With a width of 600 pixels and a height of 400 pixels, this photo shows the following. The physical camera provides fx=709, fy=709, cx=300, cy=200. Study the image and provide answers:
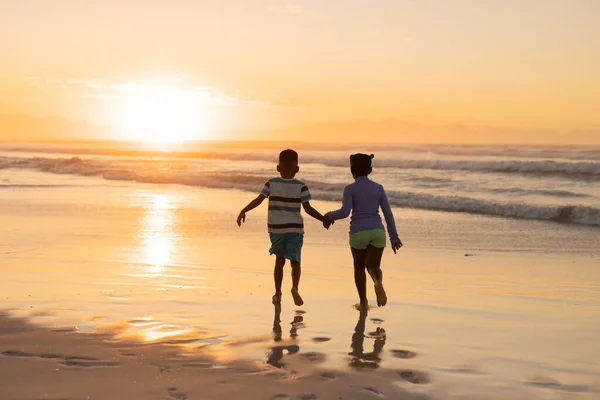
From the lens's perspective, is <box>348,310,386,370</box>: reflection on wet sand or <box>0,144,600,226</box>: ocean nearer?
<box>348,310,386,370</box>: reflection on wet sand

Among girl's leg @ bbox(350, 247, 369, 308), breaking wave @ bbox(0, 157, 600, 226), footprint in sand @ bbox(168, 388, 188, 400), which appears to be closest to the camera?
footprint in sand @ bbox(168, 388, 188, 400)

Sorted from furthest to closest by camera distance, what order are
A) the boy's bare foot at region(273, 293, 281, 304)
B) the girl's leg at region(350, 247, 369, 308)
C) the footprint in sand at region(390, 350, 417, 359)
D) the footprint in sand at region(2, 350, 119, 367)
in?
the boy's bare foot at region(273, 293, 281, 304) < the girl's leg at region(350, 247, 369, 308) < the footprint in sand at region(390, 350, 417, 359) < the footprint in sand at region(2, 350, 119, 367)

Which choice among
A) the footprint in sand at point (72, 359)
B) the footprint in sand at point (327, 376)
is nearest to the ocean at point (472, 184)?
the footprint in sand at point (327, 376)

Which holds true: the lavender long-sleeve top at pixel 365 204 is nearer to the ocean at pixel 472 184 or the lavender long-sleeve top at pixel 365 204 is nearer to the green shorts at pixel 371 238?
the green shorts at pixel 371 238

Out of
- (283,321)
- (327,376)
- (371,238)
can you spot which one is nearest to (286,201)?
(371,238)

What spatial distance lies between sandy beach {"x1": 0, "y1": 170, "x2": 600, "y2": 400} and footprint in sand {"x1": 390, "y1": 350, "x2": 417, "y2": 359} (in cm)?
3

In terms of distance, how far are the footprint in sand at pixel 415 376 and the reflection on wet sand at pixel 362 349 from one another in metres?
0.23

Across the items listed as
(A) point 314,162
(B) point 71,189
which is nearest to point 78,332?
(B) point 71,189

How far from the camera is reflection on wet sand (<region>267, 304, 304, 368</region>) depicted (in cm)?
512

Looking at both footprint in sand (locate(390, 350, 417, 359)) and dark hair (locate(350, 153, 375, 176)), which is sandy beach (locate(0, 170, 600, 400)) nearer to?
footprint in sand (locate(390, 350, 417, 359))

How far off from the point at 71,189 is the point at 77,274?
15314 millimetres

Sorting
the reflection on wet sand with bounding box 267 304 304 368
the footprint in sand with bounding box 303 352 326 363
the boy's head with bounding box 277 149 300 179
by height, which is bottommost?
the reflection on wet sand with bounding box 267 304 304 368

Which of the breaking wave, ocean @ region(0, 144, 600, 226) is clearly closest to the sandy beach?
the breaking wave

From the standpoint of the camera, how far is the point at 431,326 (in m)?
6.23
